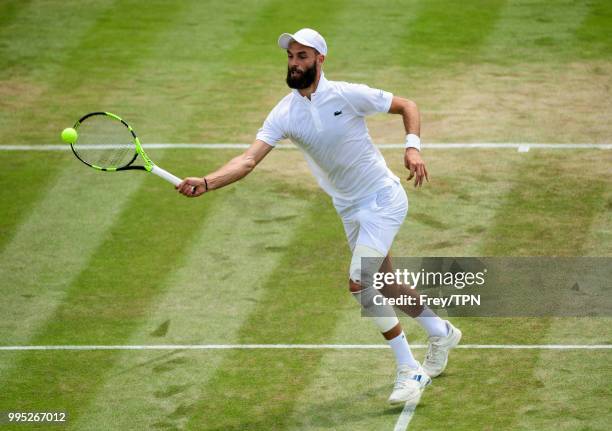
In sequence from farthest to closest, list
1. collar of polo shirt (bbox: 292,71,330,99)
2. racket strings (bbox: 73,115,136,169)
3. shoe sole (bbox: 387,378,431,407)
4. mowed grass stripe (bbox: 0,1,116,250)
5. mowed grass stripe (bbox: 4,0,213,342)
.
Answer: mowed grass stripe (bbox: 0,1,116,250), mowed grass stripe (bbox: 4,0,213,342), racket strings (bbox: 73,115,136,169), collar of polo shirt (bbox: 292,71,330,99), shoe sole (bbox: 387,378,431,407)

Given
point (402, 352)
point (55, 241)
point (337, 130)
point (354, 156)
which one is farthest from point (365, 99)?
point (55, 241)

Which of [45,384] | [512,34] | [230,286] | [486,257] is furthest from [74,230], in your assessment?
[512,34]

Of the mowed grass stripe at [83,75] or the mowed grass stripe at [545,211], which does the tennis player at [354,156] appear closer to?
the mowed grass stripe at [545,211]

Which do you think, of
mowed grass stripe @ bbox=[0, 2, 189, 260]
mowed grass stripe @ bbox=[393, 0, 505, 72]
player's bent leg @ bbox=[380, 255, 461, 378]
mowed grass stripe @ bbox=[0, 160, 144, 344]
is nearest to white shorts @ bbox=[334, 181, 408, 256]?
player's bent leg @ bbox=[380, 255, 461, 378]

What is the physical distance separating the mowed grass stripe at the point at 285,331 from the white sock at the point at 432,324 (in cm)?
84

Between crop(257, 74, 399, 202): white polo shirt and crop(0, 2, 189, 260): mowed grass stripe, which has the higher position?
Result: crop(257, 74, 399, 202): white polo shirt

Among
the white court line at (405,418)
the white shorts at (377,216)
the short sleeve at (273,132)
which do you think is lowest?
A: the white court line at (405,418)

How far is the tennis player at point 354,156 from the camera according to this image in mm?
8773

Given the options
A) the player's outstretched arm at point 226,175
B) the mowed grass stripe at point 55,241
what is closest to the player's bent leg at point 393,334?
the player's outstretched arm at point 226,175

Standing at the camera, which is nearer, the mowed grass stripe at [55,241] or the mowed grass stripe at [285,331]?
the mowed grass stripe at [285,331]

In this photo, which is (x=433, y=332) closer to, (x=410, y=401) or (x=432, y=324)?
(x=432, y=324)

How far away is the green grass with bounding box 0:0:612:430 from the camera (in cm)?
889

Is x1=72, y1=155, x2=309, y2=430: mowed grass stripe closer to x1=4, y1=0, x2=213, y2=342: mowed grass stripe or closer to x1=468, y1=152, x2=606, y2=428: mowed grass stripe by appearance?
x1=4, y1=0, x2=213, y2=342: mowed grass stripe

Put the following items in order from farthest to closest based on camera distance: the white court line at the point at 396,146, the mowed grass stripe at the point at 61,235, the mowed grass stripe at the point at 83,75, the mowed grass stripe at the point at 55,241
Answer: the mowed grass stripe at the point at 83,75, the white court line at the point at 396,146, the mowed grass stripe at the point at 61,235, the mowed grass stripe at the point at 55,241
